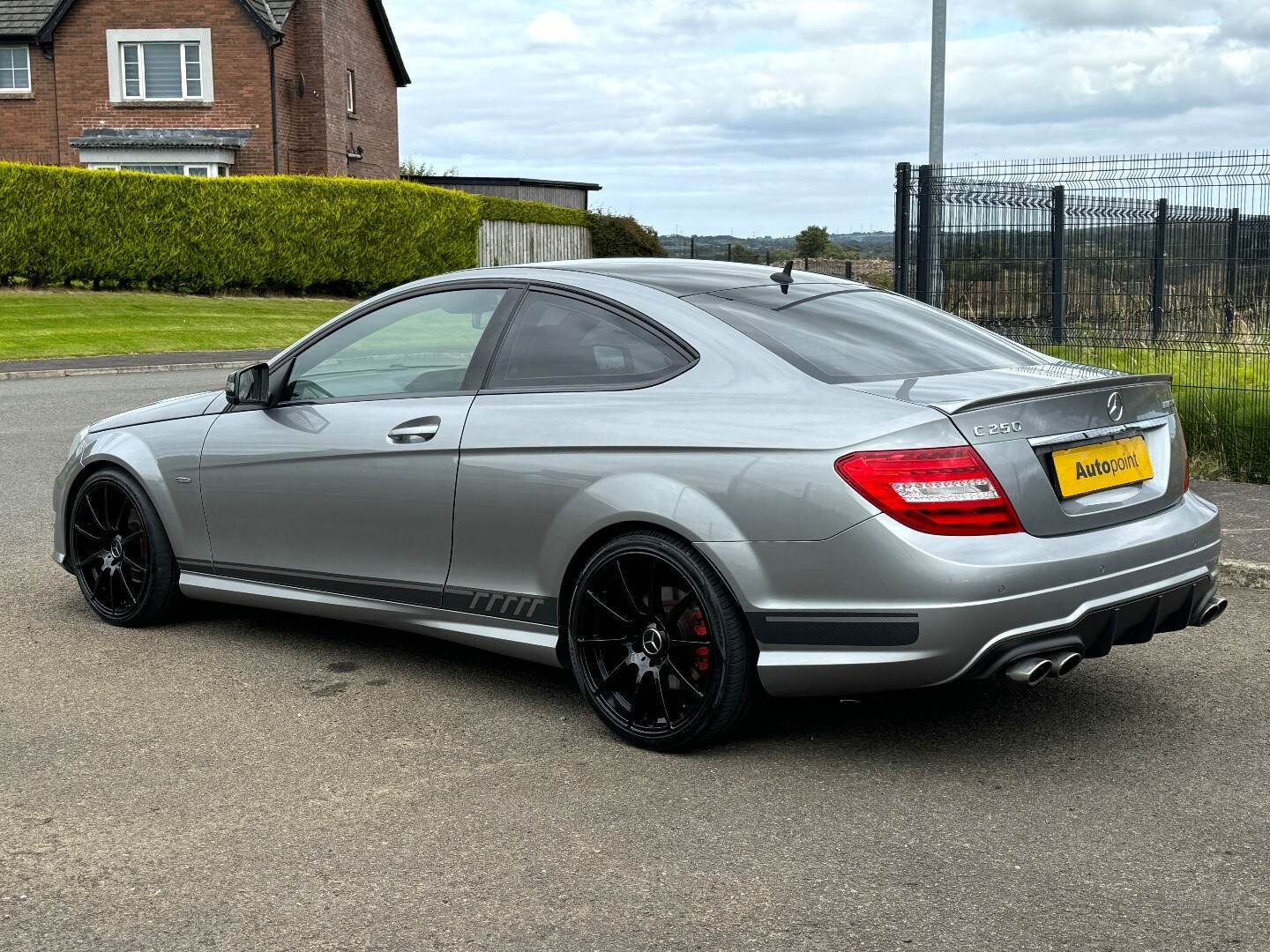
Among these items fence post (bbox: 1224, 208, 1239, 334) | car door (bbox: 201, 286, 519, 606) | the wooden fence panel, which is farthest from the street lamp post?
the wooden fence panel

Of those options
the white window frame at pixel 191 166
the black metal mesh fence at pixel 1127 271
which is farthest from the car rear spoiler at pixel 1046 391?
the white window frame at pixel 191 166

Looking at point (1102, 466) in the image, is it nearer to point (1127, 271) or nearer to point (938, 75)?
point (1127, 271)

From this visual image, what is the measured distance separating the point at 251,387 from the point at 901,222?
23.0 ft

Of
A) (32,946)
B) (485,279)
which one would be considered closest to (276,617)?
(485,279)

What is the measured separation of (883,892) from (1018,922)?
339mm

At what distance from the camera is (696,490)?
461 centimetres

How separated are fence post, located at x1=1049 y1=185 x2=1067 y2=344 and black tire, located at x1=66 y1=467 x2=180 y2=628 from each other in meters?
7.17

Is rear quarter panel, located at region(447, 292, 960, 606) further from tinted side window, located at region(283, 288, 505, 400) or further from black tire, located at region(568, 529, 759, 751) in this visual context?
tinted side window, located at region(283, 288, 505, 400)

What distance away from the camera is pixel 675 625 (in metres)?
4.72

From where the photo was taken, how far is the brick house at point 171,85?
39406 mm

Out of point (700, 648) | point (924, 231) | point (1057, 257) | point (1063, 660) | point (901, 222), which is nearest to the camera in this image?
point (1063, 660)

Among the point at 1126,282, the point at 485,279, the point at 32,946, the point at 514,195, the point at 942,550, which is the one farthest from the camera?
the point at 514,195

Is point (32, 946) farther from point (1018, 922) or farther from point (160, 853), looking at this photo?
point (1018, 922)

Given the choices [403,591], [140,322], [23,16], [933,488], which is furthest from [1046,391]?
[23,16]
